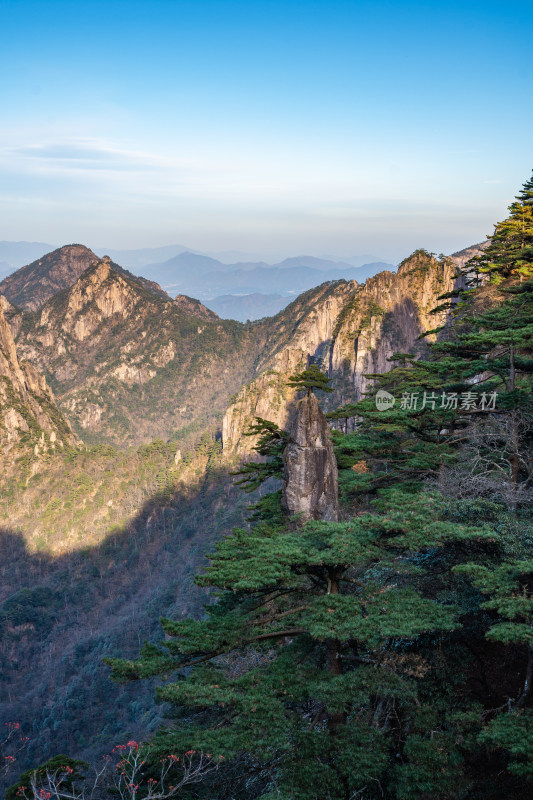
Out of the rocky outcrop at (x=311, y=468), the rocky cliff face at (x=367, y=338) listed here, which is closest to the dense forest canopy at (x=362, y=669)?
the rocky outcrop at (x=311, y=468)

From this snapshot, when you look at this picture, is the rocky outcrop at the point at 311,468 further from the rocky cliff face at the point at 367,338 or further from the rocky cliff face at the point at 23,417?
the rocky cliff face at the point at 23,417

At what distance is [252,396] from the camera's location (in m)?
118

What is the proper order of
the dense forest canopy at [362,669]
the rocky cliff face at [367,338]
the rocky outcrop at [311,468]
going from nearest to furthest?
the dense forest canopy at [362,669] < the rocky outcrop at [311,468] < the rocky cliff face at [367,338]

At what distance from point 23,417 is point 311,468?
12775cm

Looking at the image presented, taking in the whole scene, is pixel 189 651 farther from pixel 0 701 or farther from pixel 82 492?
pixel 82 492

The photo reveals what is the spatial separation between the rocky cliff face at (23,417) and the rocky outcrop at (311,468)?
4686 inches

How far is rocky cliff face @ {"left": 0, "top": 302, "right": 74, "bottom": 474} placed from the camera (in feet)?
415

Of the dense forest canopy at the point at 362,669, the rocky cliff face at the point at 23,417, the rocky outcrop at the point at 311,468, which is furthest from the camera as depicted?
the rocky cliff face at the point at 23,417

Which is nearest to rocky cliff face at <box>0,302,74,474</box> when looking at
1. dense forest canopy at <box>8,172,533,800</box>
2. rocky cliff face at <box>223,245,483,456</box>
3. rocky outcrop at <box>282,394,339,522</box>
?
rocky cliff face at <box>223,245,483,456</box>

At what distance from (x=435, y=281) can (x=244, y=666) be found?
98067 millimetres

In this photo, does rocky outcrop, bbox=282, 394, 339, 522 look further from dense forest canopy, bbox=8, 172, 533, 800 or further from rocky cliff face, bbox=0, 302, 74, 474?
rocky cliff face, bbox=0, 302, 74, 474

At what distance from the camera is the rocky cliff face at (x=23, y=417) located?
12650cm

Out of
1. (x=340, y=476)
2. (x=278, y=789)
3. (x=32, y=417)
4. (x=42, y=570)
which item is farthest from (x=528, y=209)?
(x=32, y=417)

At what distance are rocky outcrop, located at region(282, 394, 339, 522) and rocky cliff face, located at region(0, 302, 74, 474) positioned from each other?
119m
